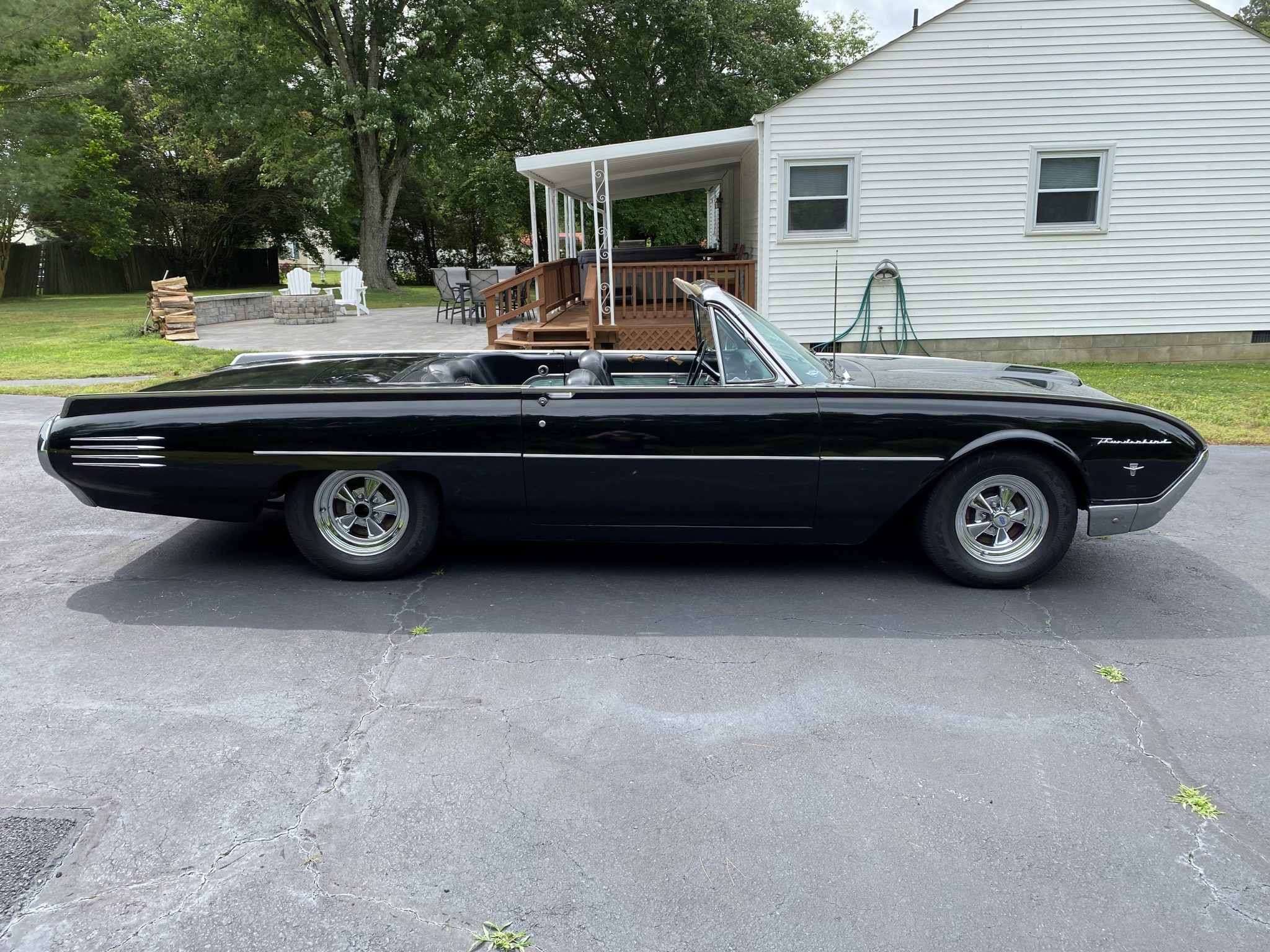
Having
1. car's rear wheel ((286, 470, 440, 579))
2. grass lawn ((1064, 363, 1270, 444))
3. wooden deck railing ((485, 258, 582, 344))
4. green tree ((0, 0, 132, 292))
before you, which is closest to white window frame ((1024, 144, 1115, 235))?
grass lawn ((1064, 363, 1270, 444))

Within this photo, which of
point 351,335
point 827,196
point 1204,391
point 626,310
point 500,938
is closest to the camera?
point 500,938

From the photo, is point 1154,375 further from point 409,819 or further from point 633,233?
point 633,233

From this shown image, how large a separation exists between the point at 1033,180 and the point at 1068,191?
1.59 ft

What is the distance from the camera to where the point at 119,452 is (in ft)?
14.8

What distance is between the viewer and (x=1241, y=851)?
2.61 m

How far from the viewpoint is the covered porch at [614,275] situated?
12414 millimetres

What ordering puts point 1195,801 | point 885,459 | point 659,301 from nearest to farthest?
point 1195,801
point 885,459
point 659,301

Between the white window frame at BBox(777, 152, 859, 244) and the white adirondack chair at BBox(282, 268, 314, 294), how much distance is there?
10.6 m

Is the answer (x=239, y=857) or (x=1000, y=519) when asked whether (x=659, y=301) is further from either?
(x=239, y=857)

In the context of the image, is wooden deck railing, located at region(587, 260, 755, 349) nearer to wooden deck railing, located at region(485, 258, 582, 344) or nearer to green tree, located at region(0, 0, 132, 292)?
wooden deck railing, located at region(485, 258, 582, 344)

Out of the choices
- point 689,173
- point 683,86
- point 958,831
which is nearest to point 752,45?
point 683,86

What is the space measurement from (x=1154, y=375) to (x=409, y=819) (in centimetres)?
1149

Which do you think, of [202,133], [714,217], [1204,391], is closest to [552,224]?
[714,217]

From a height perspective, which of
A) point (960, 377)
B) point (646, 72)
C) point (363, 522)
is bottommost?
point (363, 522)
